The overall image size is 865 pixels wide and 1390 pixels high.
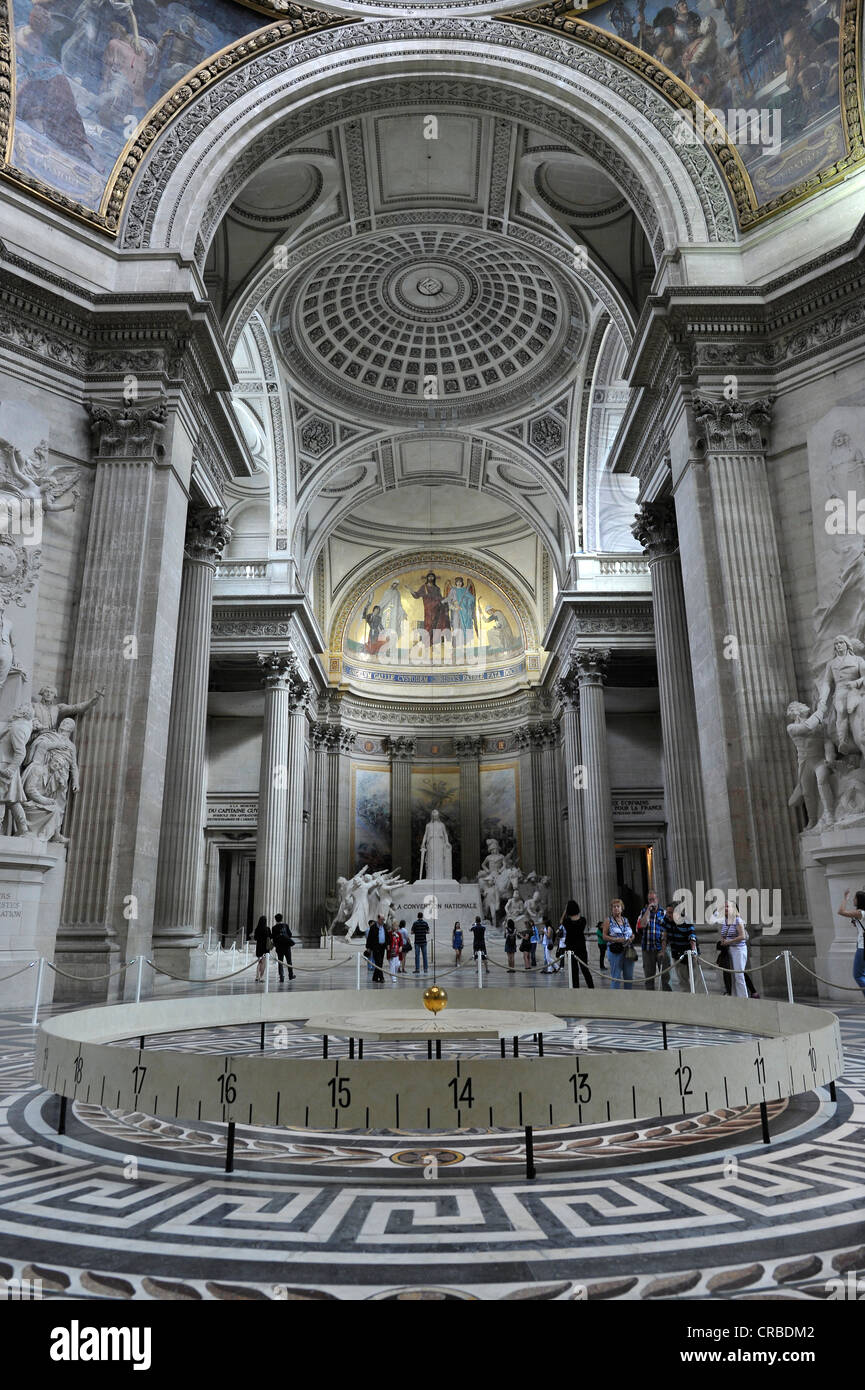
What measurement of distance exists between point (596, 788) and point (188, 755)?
11.4 meters

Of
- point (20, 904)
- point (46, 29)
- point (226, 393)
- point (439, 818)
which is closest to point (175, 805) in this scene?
point (20, 904)

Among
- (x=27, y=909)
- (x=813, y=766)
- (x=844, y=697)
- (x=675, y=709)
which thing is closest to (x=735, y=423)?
(x=844, y=697)

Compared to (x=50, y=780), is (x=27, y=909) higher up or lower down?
lower down

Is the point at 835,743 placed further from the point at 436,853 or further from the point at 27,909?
the point at 436,853

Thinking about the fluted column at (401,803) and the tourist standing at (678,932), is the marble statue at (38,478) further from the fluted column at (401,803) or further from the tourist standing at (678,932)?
the fluted column at (401,803)

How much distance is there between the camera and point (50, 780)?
9.87m

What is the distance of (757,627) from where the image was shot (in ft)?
35.5

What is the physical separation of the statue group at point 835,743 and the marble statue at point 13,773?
28.6ft

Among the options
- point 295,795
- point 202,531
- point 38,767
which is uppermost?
point 202,531

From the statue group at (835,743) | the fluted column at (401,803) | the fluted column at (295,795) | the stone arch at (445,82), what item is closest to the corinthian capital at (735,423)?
the stone arch at (445,82)

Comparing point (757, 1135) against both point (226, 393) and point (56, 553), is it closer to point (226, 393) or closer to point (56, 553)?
point (56, 553)

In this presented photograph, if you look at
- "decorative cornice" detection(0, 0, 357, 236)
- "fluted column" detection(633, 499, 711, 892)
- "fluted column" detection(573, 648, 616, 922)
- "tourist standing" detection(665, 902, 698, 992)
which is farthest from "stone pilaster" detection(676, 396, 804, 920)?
"fluted column" detection(573, 648, 616, 922)

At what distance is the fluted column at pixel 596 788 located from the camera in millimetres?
21078

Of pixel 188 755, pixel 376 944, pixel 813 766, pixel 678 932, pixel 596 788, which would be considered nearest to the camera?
pixel 678 932
